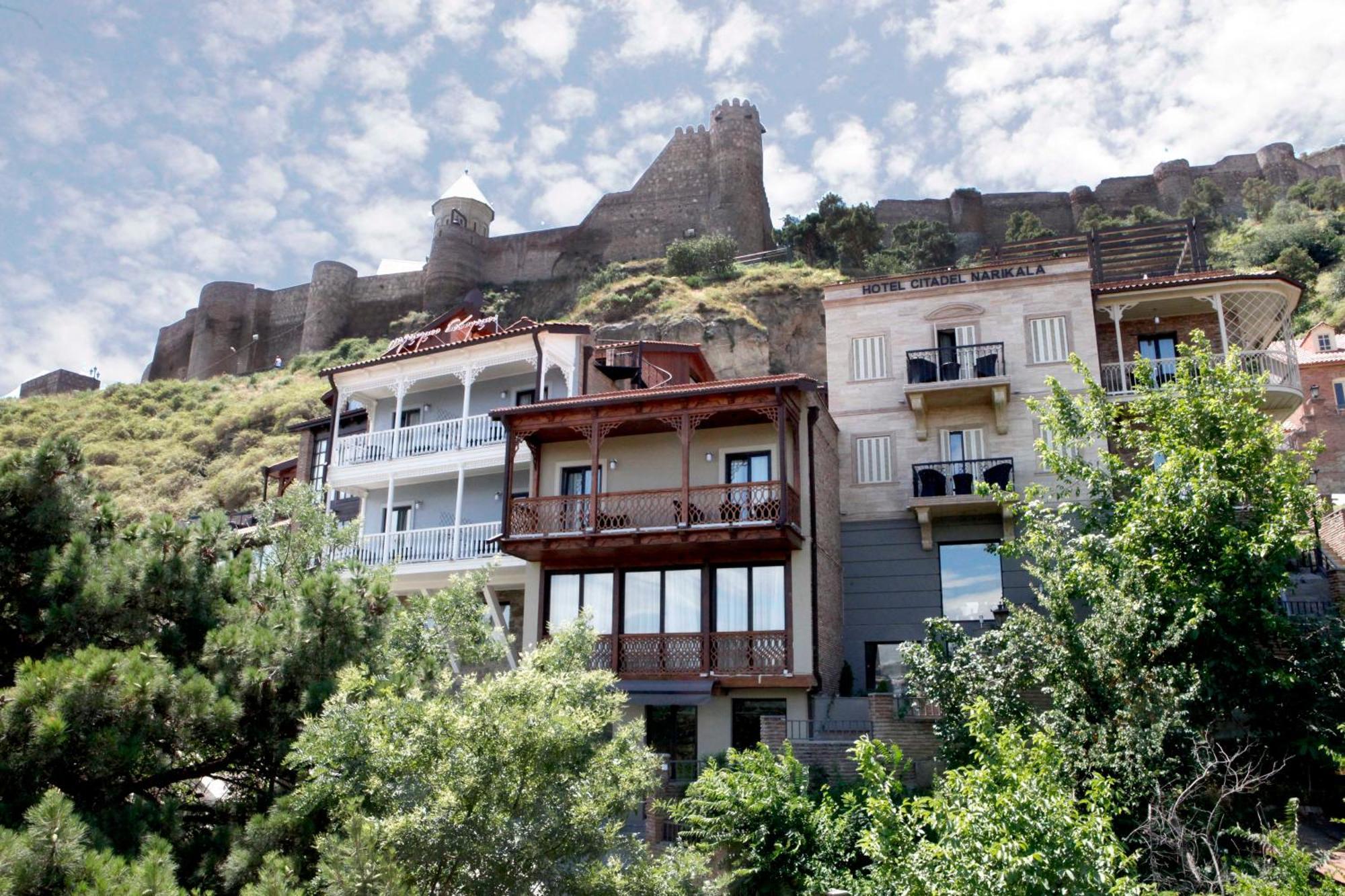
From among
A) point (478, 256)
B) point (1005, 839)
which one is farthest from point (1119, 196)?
point (1005, 839)

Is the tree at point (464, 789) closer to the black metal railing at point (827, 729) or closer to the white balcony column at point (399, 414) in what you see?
the black metal railing at point (827, 729)

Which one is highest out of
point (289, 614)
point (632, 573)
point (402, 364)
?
point (402, 364)

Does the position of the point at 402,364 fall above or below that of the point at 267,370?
below

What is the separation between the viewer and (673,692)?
20.6 metres

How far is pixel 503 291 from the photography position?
67000 mm

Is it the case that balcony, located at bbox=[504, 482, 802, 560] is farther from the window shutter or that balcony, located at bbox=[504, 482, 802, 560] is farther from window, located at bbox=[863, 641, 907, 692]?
the window shutter

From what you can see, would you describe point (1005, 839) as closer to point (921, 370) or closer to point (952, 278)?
point (921, 370)

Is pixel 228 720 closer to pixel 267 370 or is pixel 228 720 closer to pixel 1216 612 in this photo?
pixel 1216 612

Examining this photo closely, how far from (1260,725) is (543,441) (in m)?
15.0

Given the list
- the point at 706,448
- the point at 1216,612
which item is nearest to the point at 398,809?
the point at 1216,612

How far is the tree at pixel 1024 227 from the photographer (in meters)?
61.1

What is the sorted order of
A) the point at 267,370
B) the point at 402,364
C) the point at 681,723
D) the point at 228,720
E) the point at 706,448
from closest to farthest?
the point at 228,720, the point at 681,723, the point at 706,448, the point at 402,364, the point at 267,370

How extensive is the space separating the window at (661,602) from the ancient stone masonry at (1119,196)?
5032cm

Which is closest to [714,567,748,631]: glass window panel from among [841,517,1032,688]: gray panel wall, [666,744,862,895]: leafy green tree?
[841,517,1032,688]: gray panel wall
